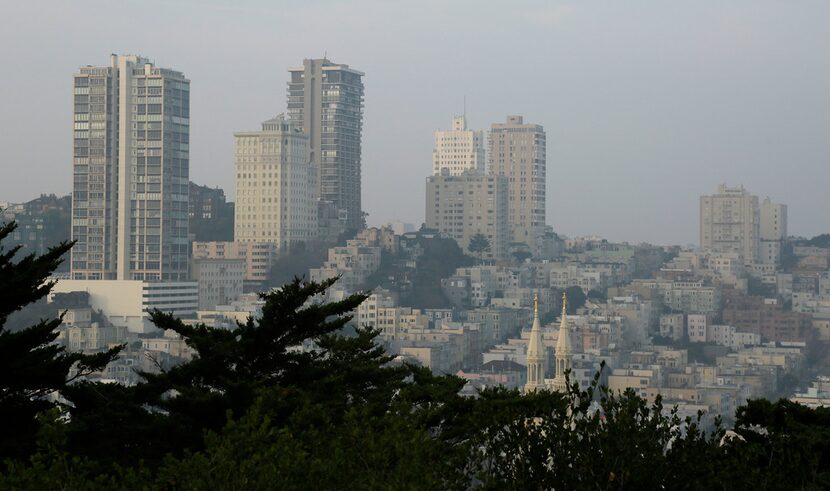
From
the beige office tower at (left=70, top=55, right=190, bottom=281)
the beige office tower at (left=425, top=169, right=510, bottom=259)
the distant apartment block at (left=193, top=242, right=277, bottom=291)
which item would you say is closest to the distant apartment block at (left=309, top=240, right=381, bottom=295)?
the distant apartment block at (left=193, top=242, right=277, bottom=291)

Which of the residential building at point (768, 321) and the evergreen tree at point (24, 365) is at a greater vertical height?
the evergreen tree at point (24, 365)

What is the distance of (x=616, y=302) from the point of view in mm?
93562

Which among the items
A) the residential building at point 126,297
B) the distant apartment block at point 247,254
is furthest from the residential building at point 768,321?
the residential building at point 126,297

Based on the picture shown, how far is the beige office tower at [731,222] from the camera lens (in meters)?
121

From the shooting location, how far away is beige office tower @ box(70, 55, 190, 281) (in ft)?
268

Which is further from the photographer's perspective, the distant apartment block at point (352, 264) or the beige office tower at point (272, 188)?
the beige office tower at point (272, 188)

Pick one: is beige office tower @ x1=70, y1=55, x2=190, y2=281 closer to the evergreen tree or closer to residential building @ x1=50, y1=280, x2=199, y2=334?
residential building @ x1=50, y1=280, x2=199, y2=334

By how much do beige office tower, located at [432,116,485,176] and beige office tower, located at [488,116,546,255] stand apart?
6.16 m

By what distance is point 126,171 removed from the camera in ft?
269

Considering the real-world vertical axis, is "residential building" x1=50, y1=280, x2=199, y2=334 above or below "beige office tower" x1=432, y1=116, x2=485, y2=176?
below

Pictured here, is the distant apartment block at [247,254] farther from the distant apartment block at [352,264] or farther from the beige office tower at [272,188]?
the distant apartment block at [352,264]

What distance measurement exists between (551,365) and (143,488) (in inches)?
2662

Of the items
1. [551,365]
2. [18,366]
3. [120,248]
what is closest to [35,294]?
[18,366]

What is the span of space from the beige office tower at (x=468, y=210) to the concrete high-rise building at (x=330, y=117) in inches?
214
